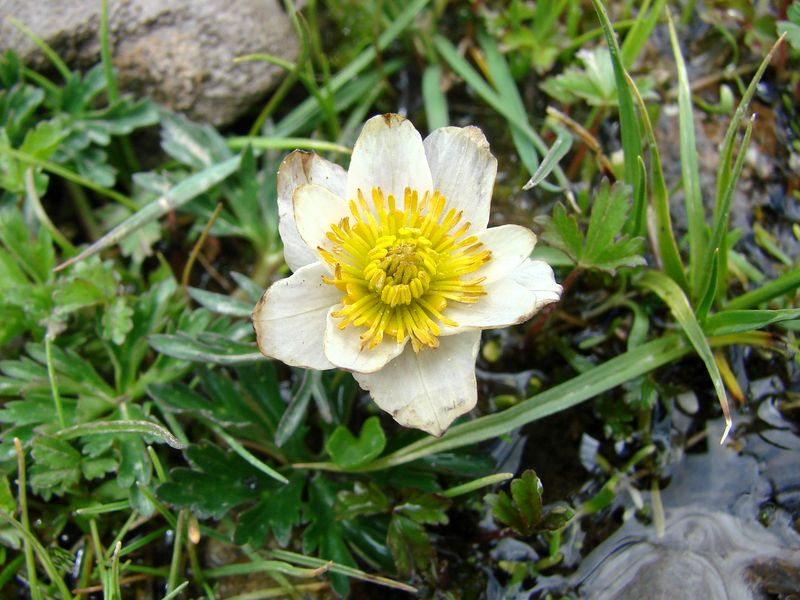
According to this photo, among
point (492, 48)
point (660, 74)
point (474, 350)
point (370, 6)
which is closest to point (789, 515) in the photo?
point (474, 350)

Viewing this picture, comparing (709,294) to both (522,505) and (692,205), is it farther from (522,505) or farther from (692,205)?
(522,505)

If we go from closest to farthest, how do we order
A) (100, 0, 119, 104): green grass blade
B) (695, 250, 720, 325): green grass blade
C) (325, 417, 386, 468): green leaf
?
1. (695, 250, 720, 325): green grass blade
2. (325, 417, 386, 468): green leaf
3. (100, 0, 119, 104): green grass blade

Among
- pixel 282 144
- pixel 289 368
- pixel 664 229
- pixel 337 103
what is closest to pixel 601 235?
pixel 664 229

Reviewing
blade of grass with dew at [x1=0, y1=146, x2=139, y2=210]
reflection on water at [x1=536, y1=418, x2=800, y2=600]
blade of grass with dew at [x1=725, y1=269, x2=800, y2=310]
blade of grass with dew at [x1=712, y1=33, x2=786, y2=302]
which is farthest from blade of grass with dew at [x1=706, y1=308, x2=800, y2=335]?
blade of grass with dew at [x1=0, y1=146, x2=139, y2=210]

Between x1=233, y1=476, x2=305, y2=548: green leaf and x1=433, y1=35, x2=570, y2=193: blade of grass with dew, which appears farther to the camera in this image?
x1=433, y1=35, x2=570, y2=193: blade of grass with dew

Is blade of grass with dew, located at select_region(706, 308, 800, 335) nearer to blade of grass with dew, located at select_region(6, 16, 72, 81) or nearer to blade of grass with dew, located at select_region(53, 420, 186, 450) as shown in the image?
blade of grass with dew, located at select_region(53, 420, 186, 450)

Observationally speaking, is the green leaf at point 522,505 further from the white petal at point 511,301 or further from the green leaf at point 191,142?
the green leaf at point 191,142

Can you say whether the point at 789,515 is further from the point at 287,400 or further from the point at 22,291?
the point at 22,291
